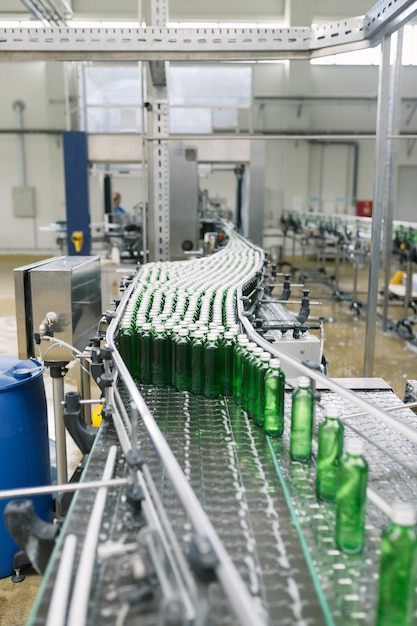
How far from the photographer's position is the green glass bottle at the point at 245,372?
5.31 feet

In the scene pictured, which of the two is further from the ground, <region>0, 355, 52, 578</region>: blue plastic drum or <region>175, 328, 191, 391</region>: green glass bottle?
<region>175, 328, 191, 391</region>: green glass bottle

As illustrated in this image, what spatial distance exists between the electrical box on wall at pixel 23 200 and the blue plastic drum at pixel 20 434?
11.5 meters

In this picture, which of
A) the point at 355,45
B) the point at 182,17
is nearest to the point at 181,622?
the point at 355,45

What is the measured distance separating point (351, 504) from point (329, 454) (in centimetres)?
18

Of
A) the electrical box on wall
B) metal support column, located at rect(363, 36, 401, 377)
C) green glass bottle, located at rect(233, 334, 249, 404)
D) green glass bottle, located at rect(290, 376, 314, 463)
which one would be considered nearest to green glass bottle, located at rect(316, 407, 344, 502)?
green glass bottle, located at rect(290, 376, 314, 463)

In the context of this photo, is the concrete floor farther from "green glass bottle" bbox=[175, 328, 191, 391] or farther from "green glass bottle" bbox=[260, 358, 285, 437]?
"green glass bottle" bbox=[260, 358, 285, 437]

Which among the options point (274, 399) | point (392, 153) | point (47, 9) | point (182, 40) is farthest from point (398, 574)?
point (47, 9)

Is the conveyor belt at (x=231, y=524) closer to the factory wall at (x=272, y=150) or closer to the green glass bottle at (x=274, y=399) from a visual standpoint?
the green glass bottle at (x=274, y=399)

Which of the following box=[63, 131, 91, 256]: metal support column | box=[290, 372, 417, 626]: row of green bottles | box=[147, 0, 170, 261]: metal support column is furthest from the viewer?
box=[63, 131, 91, 256]: metal support column

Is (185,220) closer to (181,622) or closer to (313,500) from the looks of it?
(313,500)

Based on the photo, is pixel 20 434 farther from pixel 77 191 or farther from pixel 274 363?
pixel 77 191

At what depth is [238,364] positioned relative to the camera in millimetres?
1684

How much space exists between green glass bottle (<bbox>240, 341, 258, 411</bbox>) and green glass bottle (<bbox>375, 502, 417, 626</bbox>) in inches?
31.9

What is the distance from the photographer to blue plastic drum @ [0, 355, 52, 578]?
7.25 ft
